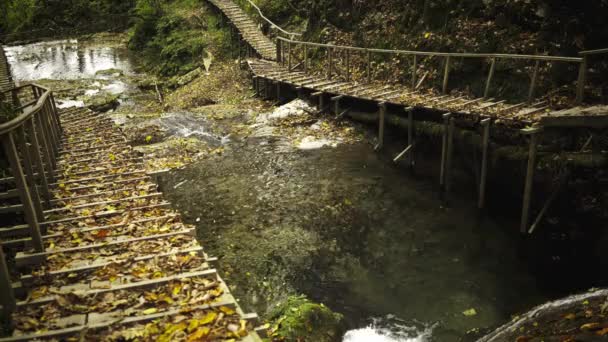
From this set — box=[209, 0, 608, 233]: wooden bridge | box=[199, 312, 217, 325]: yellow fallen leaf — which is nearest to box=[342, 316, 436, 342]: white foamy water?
box=[199, 312, 217, 325]: yellow fallen leaf

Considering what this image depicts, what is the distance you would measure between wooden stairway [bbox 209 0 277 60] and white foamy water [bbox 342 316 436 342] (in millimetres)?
19564

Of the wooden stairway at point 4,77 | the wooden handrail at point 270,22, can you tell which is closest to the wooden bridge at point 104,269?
the wooden stairway at point 4,77

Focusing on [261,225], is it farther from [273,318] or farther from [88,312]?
[88,312]

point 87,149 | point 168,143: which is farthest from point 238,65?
point 87,149

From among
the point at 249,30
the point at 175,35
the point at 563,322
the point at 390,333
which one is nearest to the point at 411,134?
the point at 390,333

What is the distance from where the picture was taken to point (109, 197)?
7.75m

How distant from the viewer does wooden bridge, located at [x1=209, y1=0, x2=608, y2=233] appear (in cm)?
1048

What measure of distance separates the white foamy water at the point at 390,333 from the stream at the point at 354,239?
0.02 meters

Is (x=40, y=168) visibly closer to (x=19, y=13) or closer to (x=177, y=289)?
(x=177, y=289)

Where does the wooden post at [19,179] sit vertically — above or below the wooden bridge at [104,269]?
above

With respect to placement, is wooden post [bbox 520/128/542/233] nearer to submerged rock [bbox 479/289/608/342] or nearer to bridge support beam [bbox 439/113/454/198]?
bridge support beam [bbox 439/113/454/198]

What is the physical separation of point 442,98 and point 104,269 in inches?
463

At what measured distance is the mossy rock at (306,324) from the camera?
711 centimetres

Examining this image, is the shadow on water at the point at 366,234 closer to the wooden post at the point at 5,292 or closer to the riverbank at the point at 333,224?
the riverbank at the point at 333,224
